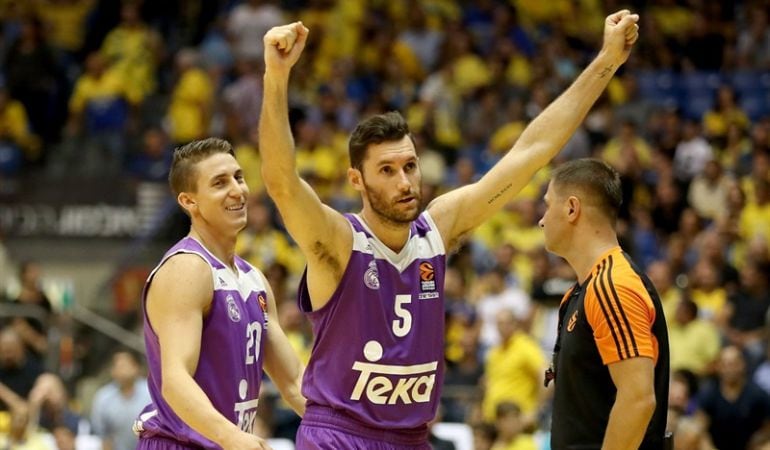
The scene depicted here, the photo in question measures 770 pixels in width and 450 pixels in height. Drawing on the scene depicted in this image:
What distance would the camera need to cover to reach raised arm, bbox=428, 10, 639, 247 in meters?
7.40

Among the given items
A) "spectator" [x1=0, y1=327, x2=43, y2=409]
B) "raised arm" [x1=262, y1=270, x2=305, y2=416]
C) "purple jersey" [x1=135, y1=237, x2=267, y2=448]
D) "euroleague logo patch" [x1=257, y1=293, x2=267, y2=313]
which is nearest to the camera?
"purple jersey" [x1=135, y1=237, x2=267, y2=448]

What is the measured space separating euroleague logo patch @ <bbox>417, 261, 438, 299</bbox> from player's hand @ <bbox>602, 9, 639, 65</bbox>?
1.51 metres

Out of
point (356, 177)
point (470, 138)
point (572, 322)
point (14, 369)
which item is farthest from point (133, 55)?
point (572, 322)

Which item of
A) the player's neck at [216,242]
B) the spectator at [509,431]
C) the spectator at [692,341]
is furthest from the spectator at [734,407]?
the player's neck at [216,242]

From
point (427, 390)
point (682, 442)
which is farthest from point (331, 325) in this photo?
point (682, 442)

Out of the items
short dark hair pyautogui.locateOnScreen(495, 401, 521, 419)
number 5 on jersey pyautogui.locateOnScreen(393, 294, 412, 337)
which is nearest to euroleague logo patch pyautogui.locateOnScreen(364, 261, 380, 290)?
number 5 on jersey pyautogui.locateOnScreen(393, 294, 412, 337)

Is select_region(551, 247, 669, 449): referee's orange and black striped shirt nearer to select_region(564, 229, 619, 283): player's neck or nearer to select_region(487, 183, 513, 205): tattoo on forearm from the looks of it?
select_region(564, 229, 619, 283): player's neck

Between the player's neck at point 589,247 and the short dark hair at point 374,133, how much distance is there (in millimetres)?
1017

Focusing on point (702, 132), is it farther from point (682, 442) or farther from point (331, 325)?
point (331, 325)

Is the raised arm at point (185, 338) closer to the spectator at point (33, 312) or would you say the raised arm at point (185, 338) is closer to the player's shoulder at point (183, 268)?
the player's shoulder at point (183, 268)

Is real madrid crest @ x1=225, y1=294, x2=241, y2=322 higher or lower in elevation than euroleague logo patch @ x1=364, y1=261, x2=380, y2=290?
lower

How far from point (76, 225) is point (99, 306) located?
1.85 metres

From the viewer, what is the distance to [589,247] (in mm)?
6656

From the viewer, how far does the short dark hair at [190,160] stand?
22.9 ft
